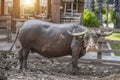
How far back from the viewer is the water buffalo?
9.71 meters

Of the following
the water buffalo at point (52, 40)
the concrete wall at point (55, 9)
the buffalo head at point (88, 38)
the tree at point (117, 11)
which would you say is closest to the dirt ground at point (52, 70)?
the water buffalo at point (52, 40)

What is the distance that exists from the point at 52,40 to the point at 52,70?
33.4 inches

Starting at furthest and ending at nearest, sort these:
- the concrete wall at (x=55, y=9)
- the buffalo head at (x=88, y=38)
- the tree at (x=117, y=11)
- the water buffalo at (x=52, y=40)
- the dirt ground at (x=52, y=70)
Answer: the tree at (x=117, y=11), the concrete wall at (x=55, y=9), the water buffalo at (x=52, y=40), the buffalo head at (x=88, y=38), the dirt ground at (x=52, y=70)

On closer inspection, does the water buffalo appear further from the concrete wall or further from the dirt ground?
the concrete wall

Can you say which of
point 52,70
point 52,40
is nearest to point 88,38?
point 52,40

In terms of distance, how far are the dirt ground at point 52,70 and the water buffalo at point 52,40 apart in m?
0.38

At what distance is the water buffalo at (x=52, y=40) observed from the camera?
9711 millimetres

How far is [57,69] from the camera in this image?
10.2 metres

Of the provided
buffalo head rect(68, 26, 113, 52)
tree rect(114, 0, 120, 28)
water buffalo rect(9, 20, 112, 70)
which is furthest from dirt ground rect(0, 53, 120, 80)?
tree rect(114, 0, 120, 28)

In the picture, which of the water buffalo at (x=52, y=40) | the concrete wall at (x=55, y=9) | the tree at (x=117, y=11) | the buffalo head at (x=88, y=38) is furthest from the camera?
the tree at (x=117, y=11)

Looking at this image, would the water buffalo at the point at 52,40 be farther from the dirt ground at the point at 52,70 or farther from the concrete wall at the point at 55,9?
the concrete wall at the point at 55,9

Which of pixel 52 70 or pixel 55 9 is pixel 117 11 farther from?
pixel 52 70

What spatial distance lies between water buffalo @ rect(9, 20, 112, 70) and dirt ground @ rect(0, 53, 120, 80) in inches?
15.1

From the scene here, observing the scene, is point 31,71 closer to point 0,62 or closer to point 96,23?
point 0,62
